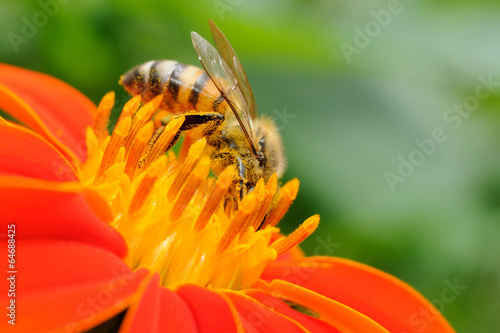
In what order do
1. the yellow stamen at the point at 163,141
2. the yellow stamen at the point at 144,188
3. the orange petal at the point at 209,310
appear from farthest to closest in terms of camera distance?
the yellow stamen at the point at 163,141 → the yellow stamen at the point at 144,188 → the orange petal at the point at 209,310

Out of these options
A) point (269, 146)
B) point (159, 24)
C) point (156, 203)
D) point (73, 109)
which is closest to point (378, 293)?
point (269, 146)

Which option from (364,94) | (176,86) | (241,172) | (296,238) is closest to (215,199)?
(241,172)

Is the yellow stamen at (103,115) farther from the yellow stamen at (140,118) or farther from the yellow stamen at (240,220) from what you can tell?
the yellow stamen at (240,220)

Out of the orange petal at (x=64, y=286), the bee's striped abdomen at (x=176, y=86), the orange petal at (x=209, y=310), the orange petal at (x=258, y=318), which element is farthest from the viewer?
the bee's striped abdomen at (x=176, y=86)

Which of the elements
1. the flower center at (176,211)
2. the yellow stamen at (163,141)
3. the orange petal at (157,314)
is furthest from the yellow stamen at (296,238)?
the orange petal at (157,314)

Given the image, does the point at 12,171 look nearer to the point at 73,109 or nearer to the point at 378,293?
the point at 73,109

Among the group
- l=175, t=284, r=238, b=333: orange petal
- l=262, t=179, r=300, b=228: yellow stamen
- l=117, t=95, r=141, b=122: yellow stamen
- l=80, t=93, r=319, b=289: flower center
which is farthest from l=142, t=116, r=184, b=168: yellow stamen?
l=175, t=284, r=238, b=333: orange petal

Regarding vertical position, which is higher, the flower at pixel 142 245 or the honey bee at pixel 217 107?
the honey bee at pixel 217 107
